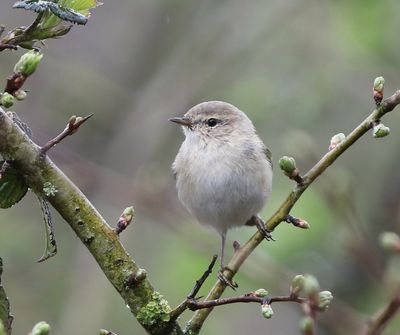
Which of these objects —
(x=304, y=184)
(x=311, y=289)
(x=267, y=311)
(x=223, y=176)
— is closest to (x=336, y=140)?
(x=304, y=184)

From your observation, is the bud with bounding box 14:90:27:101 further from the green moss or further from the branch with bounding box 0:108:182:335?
the green moss

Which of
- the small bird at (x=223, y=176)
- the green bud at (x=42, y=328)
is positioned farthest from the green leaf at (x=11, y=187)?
the small bird at (x=223, y=176)

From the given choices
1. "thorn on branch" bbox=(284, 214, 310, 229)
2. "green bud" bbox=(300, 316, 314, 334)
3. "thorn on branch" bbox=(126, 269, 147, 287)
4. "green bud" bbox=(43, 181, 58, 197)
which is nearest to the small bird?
"thorn on branch" bbox=(284, 214, 310, 229)

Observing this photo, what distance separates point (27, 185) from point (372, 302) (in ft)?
14.9

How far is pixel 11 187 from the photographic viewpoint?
221 centimetres

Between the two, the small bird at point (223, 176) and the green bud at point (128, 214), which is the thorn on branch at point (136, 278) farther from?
the small bird at point (223, 176)

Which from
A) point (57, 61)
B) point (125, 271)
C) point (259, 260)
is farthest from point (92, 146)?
point (125, 271)

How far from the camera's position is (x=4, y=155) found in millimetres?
2141

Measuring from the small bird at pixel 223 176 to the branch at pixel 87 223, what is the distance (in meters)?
2.36

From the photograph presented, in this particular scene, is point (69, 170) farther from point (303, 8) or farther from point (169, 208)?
point (303, 8)

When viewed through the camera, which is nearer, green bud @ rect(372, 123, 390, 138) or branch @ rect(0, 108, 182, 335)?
branch @ rect(0, 108, 182, 335)

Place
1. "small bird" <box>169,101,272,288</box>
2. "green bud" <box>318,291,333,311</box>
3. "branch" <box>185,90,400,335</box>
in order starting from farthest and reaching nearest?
"small bird" <box>169,101,272,288</box>
"branch" <box>185,90,400,335</box>
"green bud" <box>318,291,333,311</box>

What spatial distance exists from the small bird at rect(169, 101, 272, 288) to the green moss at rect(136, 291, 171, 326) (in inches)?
93.3

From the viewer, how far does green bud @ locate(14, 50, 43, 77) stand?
2.09 meters
